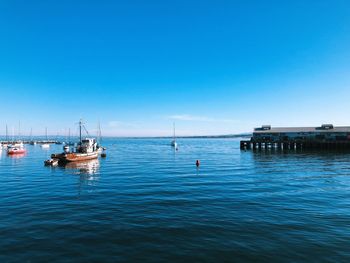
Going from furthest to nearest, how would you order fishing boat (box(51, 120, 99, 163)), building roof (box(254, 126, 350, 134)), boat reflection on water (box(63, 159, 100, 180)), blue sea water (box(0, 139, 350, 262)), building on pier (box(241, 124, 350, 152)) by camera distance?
1. building roof (box(254, 126, 350, 134))
2. building on pier (box(241, 124, 350, 152))
3. fishing boat (box(51, 120, 99, 163))
4. boat reflection on water (box(63, 159, 100, 180))
5. blue sea water (box(0, 139, 350, 262))

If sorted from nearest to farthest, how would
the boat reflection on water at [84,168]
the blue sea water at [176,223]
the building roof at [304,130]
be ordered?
the blue sea water at [176,223] < the boat reflection on water at [84,168] < the building roof at [304,130]

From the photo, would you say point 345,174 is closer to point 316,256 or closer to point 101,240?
point 316,256

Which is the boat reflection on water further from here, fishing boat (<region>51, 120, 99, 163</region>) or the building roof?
the building roof

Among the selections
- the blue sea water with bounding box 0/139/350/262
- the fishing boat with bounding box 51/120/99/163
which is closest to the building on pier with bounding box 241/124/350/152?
the fishing boat with bounding box 51/120/99/163

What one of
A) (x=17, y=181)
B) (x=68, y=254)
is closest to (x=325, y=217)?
(x=68, y=254)

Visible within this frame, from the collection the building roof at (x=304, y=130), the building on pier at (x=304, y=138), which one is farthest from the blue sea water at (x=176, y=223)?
the building roof at (x=304, y=130)

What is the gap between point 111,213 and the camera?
19359 mm

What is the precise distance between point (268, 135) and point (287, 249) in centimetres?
10486

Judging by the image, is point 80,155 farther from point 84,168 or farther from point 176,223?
point 176,223

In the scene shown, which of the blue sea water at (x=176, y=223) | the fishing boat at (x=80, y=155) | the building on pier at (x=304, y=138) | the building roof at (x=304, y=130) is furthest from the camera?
the building roof at (x=304, y=130)

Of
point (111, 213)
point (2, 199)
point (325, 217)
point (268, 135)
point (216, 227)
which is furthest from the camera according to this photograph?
point (268, 135)

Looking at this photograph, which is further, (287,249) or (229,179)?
(229,179)

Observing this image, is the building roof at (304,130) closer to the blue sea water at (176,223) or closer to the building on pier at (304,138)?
the building on pier at (304,138)

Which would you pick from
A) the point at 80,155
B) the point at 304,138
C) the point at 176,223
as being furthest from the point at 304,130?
the point at 176,223
